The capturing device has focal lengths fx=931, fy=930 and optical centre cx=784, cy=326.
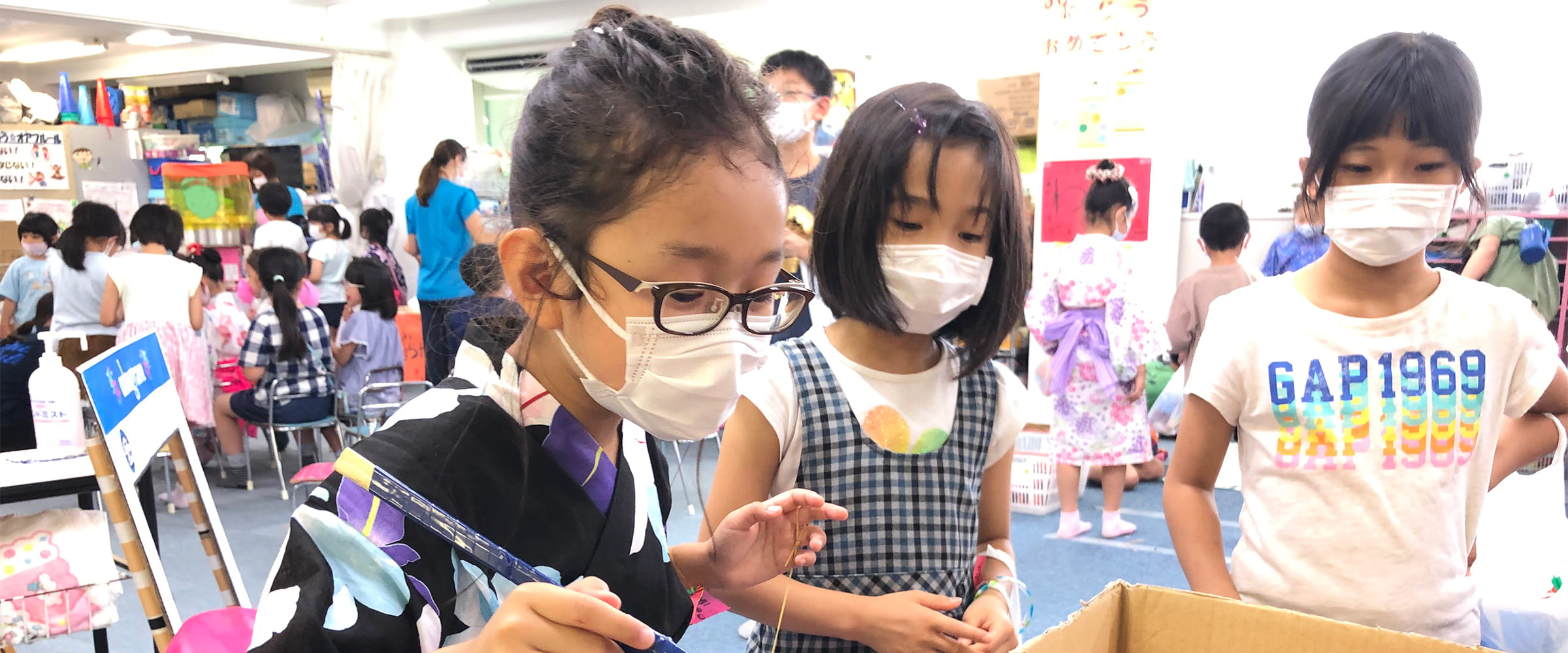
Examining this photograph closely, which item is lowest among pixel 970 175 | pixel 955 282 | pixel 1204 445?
pixel 1204 445

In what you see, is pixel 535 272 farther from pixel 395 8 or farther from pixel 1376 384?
pixel 395 8

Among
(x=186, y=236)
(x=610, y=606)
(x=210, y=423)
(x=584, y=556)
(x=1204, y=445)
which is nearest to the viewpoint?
(x=610, y=606)

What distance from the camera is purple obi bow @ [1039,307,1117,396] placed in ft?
12.2

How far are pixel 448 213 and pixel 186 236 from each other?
4097mm

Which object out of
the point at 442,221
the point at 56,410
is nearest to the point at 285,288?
the point at 442,221

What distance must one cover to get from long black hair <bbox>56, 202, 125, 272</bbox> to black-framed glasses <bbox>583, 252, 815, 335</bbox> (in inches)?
196

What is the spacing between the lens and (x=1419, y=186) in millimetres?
1125

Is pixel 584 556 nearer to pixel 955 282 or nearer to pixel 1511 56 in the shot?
pixel 955 282

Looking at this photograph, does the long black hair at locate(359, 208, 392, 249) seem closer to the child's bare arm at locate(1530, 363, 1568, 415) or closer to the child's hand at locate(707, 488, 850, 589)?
the child's hand at locate(707, 488, 850, 589)

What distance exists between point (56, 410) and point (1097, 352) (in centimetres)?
333

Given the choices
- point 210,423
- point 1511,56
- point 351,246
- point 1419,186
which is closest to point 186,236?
point 351,246

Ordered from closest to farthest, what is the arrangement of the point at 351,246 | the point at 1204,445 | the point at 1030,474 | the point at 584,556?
the point at 584,556, the point at 1204,445, the point at 1030,474, the point at 351,246

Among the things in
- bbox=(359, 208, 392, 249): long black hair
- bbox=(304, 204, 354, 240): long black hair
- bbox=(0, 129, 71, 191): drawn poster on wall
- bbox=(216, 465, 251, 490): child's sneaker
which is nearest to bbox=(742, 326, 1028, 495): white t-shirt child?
bbox=(216, 465, 251, 490): child's sneaker

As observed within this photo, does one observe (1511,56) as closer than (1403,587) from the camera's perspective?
No
